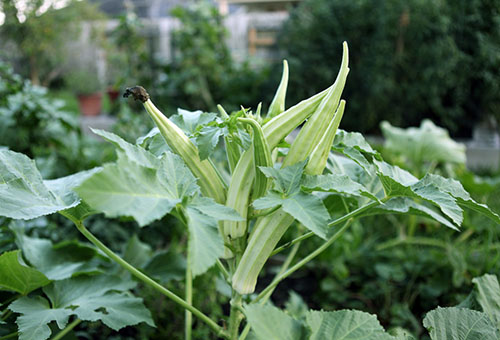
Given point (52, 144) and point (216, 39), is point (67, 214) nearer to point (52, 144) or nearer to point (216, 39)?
point (52, 144)

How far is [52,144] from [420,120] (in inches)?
194

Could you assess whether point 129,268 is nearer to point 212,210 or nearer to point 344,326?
point 212,210

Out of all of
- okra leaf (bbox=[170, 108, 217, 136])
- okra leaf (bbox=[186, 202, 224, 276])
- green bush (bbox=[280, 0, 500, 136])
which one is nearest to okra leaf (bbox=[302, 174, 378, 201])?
okra leaf (bbox=[186, 202, 224, 276])

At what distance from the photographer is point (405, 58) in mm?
5688

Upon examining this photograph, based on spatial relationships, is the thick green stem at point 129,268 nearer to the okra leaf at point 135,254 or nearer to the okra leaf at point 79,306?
the okra leaf at point 79,306

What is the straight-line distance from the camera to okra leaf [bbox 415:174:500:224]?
2.92 ft

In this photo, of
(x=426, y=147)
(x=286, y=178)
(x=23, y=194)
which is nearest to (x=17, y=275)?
(x=23, y=194)

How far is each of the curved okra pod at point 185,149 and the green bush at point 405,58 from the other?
5.09 meters

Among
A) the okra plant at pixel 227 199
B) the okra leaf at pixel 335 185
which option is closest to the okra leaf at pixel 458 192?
the okra plant at pixel 227 199

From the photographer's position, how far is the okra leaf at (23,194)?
820 millimetres

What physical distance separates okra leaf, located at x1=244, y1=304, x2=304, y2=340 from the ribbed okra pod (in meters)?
0.19

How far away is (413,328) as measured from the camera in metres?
1.82

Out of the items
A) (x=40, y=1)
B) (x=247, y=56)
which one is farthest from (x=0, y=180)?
(x=40, y=1)

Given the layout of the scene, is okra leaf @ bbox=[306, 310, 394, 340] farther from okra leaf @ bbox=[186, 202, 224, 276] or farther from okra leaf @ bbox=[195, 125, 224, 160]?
okra leaf @ bbox=[195, 125, 224, 160]
